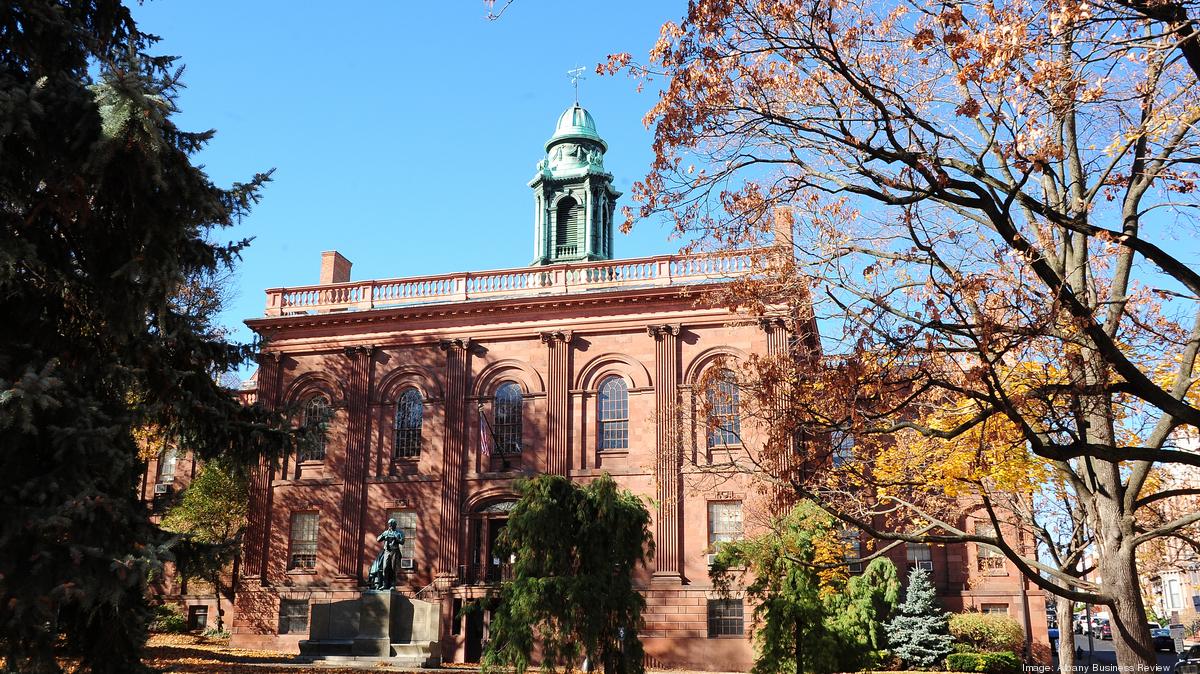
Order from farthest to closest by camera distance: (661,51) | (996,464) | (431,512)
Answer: (431,512)
(996,464)
(661,51)

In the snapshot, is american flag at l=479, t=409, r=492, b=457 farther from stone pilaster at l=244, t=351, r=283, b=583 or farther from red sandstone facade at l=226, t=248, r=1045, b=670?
stone pilaster at l=244, t=351, r=283, b=583

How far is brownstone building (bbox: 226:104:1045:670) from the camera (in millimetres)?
32688

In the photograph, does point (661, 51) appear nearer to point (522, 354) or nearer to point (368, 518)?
point (522, 354)

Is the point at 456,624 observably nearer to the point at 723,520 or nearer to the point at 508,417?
the point at 508,417

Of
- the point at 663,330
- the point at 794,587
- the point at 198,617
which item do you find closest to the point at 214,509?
the point at 198,617

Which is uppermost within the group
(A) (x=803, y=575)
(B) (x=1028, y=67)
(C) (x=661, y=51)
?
(C) (x=661, y=51)

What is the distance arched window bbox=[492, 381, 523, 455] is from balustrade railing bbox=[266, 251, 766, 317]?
3.55 m

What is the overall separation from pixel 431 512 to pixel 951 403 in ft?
75.4

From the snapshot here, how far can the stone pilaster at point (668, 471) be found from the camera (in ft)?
106

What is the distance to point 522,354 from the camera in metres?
35.7

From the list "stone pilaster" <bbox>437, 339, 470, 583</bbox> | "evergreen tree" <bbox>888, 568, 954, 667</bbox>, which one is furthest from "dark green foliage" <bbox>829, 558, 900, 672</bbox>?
"stone pilaster" <bbox>437, 339, 470, 583</bbox>

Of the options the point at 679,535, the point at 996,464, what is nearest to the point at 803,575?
the point at 996,464

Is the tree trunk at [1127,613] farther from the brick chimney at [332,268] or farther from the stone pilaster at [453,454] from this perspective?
the brick chimney at [332,268]

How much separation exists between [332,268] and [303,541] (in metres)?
11.4
